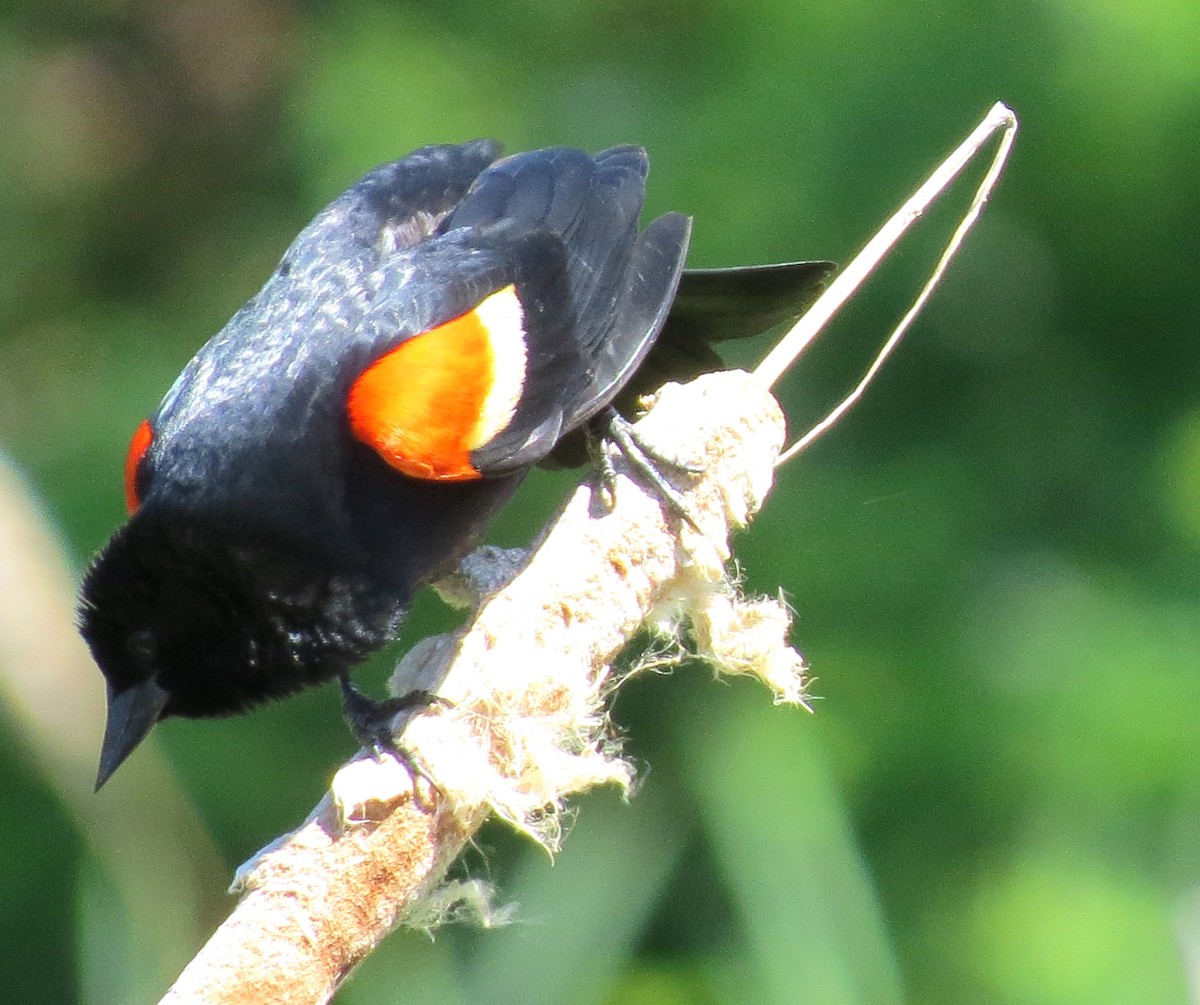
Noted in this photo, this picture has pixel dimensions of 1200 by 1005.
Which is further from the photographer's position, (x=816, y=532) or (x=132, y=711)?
(x=816, y=532)

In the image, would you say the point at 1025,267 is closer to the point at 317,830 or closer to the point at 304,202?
the point at 304,202

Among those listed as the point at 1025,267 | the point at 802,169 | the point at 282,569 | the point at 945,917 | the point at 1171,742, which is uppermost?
the point at 282,569

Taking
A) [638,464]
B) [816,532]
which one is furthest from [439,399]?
[816,532]

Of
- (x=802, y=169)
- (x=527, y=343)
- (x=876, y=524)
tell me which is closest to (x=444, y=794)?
(x=527, y=343)

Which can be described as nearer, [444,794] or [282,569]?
[444,794]

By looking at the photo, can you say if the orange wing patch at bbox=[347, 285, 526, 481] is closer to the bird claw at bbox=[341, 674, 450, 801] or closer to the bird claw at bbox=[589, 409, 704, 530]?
the bird claw at bbox=[589, 409, 704, 530]

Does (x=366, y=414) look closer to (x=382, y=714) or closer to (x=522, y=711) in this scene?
(x=382, y=714)
